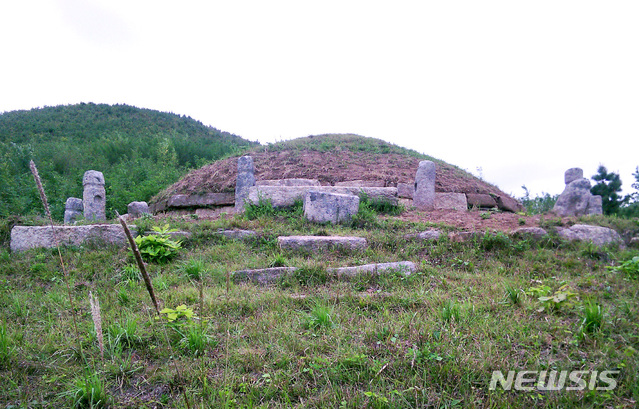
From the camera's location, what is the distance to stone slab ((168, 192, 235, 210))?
34.0 ft

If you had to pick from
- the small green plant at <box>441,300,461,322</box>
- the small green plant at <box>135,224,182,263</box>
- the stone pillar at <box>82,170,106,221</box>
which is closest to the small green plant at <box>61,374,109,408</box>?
the small green plant at <box>441,300,461,322</box>

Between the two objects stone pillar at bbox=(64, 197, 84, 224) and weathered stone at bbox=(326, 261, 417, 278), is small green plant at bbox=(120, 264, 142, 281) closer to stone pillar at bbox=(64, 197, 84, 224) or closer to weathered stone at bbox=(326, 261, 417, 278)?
weathered stone at bbox=(326, 261, 417, 278)

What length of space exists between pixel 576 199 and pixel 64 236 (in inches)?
403

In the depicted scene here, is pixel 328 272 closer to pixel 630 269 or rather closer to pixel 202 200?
pixel 630 269

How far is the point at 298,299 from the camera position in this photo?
11.5 ft

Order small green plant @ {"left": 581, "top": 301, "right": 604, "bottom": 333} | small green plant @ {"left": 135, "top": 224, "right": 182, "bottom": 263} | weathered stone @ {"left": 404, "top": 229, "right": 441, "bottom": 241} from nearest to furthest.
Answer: small green plant @ {"left": 581, "top": 301, "right": 604, "bottom": 333} → small green plant @ {"left": 135, "top": 224, "right": 182, "bottom": 263} → weathered stone @ {"left": 404, "top": 229, "right": 441, "bottom": 241}

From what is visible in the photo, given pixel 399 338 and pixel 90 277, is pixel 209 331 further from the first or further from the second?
pixel 90 277

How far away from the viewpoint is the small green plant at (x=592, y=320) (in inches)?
105

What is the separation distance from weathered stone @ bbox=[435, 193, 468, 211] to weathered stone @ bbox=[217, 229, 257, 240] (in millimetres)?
6023

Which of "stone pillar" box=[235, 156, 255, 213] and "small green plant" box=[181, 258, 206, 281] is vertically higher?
"stone pillar" box=[235, 156, 255, 213]

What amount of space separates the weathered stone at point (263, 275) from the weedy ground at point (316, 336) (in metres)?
0.12

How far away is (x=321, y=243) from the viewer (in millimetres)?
5156

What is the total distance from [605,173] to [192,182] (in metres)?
13.5

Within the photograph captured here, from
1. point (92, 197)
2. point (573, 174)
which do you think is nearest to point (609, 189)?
point (573, 174)
